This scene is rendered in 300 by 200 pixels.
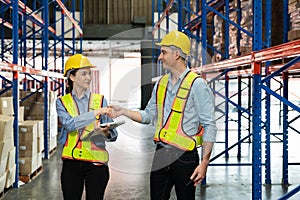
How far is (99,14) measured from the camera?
69.8ft

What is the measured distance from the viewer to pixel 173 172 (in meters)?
3.61

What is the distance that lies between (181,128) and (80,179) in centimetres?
97

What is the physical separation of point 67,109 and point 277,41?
4.68 meters

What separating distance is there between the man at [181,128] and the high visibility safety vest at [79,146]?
0.51 meters

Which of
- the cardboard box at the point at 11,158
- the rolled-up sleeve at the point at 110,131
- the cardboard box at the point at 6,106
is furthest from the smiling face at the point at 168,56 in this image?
the cardboard box at the point at 6,106

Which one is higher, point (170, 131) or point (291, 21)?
point (291, 21)

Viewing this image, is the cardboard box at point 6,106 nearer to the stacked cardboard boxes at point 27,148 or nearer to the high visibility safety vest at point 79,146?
the stacked cardboard boxes at point 27,148

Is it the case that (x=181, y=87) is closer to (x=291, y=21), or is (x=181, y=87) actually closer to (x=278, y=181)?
(x=291, y=21)

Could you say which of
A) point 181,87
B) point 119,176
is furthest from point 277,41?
point 181,87

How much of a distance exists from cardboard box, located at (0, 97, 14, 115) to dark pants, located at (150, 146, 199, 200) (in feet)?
13.5

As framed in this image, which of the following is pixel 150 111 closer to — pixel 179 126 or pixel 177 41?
pixel 179 126

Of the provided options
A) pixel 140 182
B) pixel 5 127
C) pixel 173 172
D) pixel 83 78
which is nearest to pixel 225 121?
pixel 140 182

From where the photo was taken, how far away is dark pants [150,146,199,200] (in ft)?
11.7

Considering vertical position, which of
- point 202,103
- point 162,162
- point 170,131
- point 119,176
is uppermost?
point 202,103
